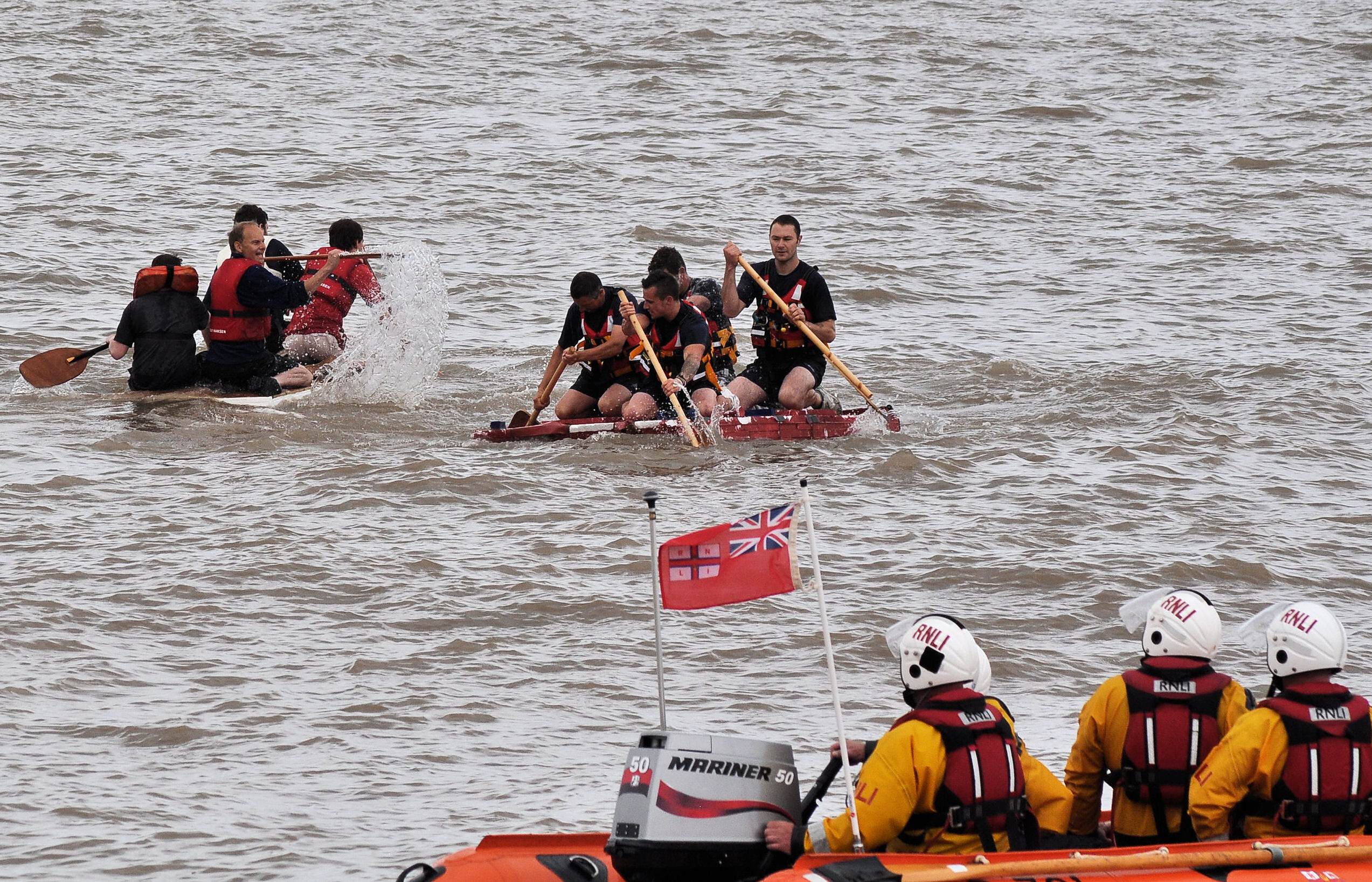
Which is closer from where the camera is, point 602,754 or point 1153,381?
point 602,754

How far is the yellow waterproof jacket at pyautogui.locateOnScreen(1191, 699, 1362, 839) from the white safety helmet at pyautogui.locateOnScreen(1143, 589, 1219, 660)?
0.27 m

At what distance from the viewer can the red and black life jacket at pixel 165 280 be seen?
12453 millimetres

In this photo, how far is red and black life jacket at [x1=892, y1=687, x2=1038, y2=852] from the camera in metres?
5.02

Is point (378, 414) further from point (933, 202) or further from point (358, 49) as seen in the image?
point (358, 49)

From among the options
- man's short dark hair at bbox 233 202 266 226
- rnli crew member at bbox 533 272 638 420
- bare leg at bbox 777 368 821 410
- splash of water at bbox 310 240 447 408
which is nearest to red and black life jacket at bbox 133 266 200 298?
man's short dark hair at bbox 233 202 266 226

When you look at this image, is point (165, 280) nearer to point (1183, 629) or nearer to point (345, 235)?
point (345, 235)

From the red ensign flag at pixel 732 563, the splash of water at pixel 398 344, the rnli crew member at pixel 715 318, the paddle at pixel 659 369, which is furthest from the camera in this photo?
the splash of water at pixel 398 344

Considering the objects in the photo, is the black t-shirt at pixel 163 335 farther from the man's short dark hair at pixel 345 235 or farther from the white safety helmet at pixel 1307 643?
the white safety helmet at pixel 1307 643

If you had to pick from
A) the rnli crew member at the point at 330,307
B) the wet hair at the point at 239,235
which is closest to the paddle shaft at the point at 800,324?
the rnli crew member at the point at 330,307

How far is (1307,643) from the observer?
5.17 m

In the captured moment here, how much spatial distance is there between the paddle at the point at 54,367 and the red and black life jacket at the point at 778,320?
16.9 ft

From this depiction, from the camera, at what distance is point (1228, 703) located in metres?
5.33

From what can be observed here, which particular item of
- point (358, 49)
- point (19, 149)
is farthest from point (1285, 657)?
point (358, 49)

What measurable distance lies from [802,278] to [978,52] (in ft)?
61.2
